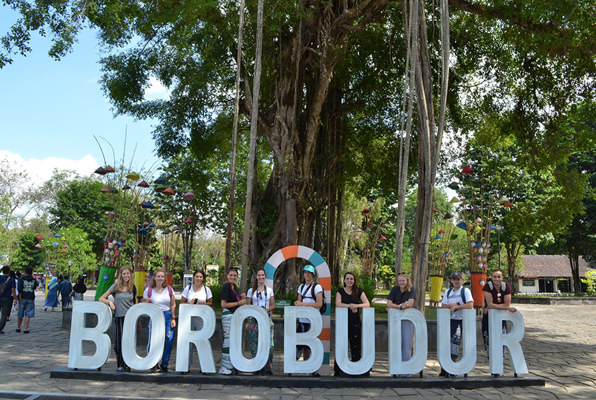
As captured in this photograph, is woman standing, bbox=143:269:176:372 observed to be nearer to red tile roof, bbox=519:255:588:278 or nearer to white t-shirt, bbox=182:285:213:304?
white t-shirt, bbox=182:285:213:304

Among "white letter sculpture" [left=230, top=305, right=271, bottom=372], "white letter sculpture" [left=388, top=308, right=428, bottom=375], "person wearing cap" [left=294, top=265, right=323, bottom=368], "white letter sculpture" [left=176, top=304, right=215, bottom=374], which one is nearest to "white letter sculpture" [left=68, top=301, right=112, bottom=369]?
"white letter sculpture" [left=176, top=304, right=215, bottom=374]

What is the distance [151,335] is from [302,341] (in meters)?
2.02

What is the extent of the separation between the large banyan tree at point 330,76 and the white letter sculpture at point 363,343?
2192mm

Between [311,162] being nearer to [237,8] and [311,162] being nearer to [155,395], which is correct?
[237,8]

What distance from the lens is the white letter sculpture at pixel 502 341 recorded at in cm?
668

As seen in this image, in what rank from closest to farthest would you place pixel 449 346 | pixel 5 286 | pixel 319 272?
pixel 449 346 → pixel 319 272 → pixel 5 286

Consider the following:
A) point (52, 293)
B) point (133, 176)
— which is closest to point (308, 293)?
point (133, 176)

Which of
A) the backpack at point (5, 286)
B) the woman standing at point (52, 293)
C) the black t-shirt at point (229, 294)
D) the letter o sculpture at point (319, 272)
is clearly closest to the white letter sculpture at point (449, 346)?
the letter o sculpture at point (319, 272)

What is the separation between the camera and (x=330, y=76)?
1234 centimetres

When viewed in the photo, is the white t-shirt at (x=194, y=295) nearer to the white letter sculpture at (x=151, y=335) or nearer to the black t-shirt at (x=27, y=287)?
the white letter sculpture at (x=151, y=335)

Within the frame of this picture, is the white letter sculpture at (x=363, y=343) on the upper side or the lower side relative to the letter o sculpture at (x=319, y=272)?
lower

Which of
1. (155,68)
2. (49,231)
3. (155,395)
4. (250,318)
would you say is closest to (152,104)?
(155,68)

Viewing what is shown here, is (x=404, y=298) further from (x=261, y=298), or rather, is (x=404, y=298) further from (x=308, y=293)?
(x=261, y=298)

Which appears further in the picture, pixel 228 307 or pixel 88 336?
pixel 228 307
